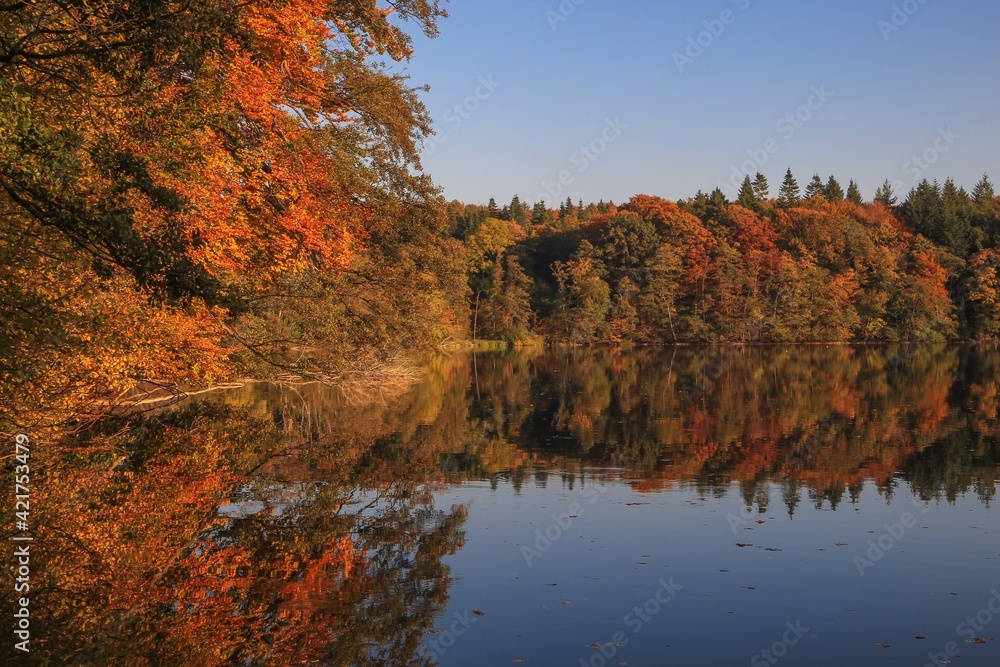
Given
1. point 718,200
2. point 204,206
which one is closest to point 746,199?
point 718,200

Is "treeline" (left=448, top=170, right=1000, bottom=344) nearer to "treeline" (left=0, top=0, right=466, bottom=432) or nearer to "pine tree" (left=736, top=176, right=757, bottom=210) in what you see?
"pine tree" (left=736, top=176, right=757, bottom=210)

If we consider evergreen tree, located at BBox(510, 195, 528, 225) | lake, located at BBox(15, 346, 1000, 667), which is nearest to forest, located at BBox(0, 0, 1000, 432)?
lake, located at BBox(15, 346, 1000, 667)

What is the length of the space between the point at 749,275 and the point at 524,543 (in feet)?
229

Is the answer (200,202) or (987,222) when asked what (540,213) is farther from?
(200,202)

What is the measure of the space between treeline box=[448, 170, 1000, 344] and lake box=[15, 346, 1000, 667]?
5504 cm

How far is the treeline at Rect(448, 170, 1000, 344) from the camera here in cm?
7600

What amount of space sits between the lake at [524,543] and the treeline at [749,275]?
181ft

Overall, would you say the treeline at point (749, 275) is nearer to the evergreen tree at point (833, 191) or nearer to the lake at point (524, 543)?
the evergreen tree at point (833, 191)

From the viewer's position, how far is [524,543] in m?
11.8

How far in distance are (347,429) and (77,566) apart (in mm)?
13507

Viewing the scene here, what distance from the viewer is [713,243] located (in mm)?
79375

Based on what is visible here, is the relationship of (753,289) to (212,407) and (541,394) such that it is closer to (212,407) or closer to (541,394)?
(541,394)

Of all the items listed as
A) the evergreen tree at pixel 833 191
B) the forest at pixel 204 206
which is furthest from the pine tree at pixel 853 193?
the forest at pixel 204 206

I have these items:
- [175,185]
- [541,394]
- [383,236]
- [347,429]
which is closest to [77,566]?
[175,185]
